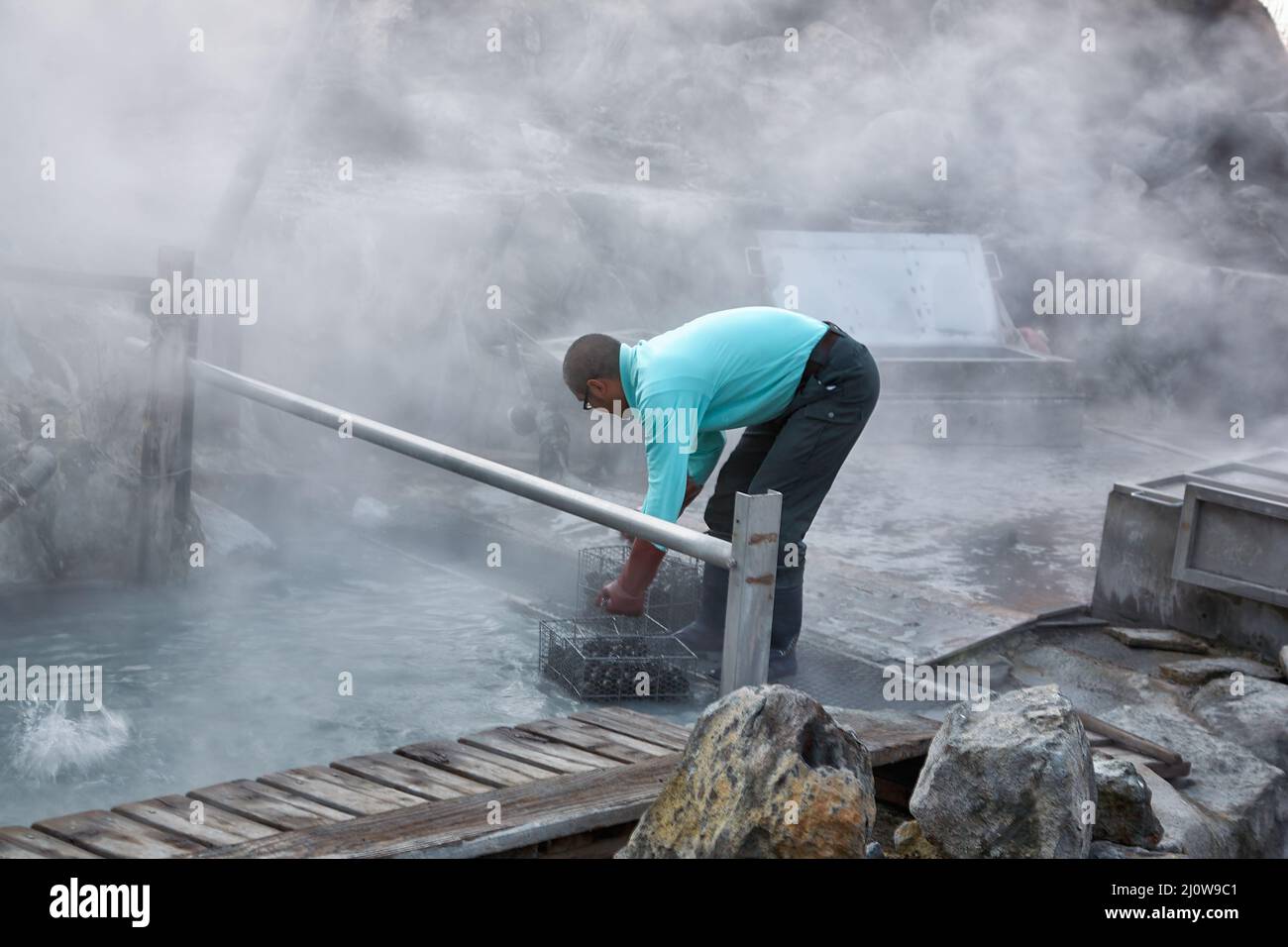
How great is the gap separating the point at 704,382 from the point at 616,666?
3.65 feet

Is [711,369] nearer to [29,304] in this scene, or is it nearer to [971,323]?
[29,304]

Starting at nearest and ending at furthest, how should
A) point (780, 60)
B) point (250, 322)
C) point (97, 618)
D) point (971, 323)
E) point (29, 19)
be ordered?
1. point (97, 618)
2. point (29, 19)
3. point (250, 322)
4. point (971, 323)
5. point (780, 60)

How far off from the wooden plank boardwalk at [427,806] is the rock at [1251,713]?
173 cm

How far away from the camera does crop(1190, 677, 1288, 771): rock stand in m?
4.38

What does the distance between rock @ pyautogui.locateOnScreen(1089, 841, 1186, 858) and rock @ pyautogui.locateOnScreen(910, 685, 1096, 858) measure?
5.1 inches

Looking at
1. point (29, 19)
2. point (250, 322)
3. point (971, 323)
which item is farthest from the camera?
point (971, 323)

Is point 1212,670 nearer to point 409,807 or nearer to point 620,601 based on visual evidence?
point 620,601

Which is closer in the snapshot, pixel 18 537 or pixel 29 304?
pixel 18 537

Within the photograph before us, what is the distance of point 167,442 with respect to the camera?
507cm

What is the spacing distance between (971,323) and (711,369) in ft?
20.2

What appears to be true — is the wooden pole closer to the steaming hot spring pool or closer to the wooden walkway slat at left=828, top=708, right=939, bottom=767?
the steaming hot spring pool

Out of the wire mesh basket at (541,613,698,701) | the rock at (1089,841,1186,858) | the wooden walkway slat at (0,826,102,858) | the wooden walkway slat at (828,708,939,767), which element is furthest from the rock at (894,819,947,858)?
the wooden walkway slat at (0,826,102,858)
